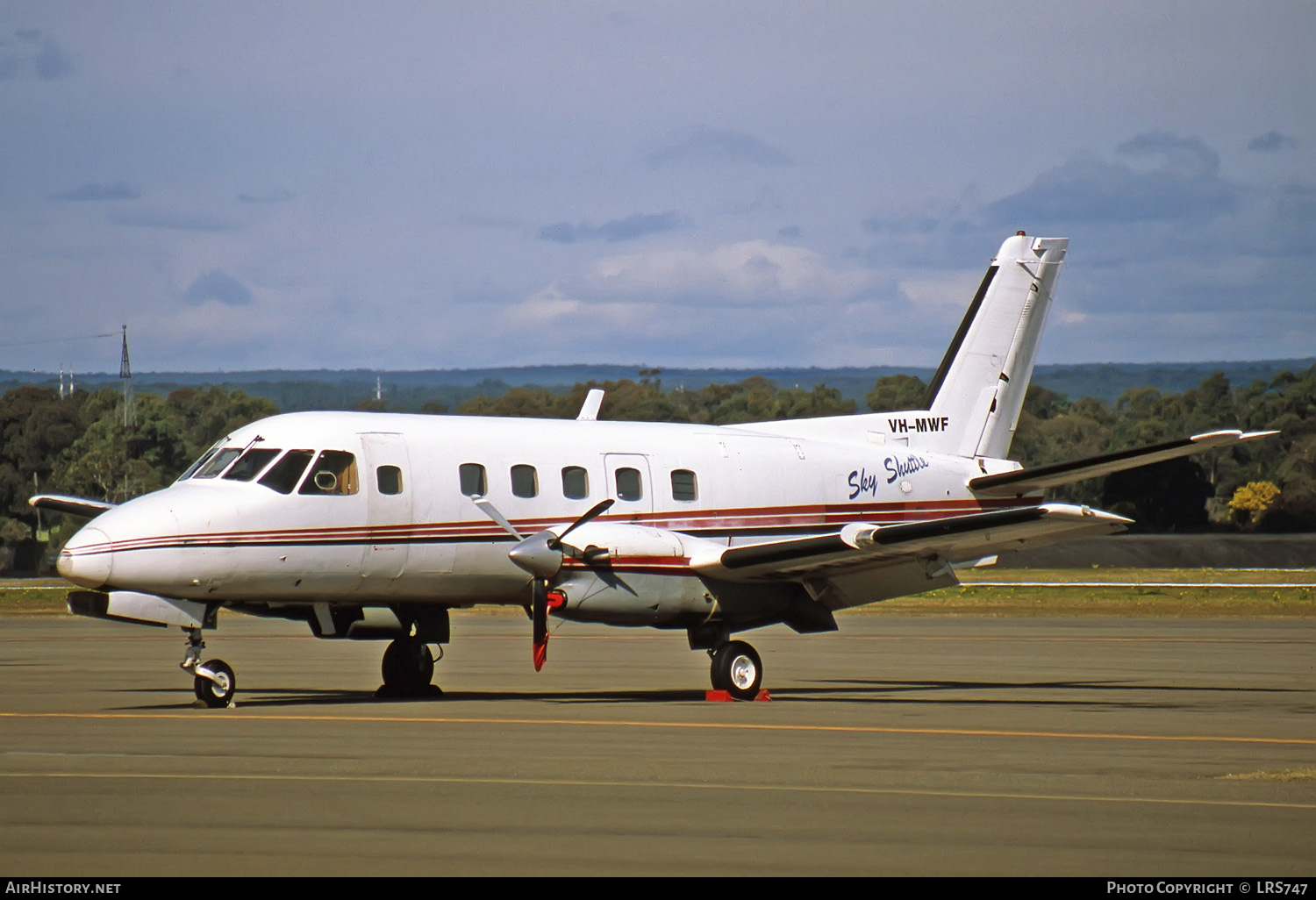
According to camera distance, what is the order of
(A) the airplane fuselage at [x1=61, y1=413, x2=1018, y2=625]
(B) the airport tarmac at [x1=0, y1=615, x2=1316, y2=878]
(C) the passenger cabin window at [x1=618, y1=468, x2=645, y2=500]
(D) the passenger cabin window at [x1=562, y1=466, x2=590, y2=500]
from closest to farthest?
(B) the airport tarmac at [x1=0, y1=615, x2=1316, y2=878] < (A) the airplane fuselage at [x1=61, y1=413, x2=1018, y2=625] < (D) the passenger cabin window at [x1=562, y1=466, x2=590, y2=500] < (C) the passenger cabin window at [x1=618, y1=468, x2=645, y2=500]

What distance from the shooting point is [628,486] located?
19672mm

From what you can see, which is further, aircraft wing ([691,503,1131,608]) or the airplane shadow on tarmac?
the airplane shadow on tarmac

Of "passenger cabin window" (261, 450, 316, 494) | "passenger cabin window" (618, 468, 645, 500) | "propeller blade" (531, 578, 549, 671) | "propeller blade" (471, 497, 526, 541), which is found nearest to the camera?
"passenger cabin window" (261, 450, 316, 494)

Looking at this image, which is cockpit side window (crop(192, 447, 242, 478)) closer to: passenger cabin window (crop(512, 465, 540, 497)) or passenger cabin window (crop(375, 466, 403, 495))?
passenger cabin window (crop(375, 466, 403, 495))

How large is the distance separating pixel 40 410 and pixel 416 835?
327 feet

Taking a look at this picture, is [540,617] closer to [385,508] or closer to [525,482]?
[525,482]

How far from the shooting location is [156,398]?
349 feet

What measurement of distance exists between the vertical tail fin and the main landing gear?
24.5ft

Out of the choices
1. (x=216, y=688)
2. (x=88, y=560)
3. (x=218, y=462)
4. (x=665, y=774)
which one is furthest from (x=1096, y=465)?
(x=88, y=560)

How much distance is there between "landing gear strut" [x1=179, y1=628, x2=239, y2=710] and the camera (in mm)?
17047

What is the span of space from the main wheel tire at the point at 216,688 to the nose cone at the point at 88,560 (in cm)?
154

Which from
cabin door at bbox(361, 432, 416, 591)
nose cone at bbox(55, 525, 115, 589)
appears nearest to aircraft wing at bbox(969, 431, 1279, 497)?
cabin door at bbox(361, 432, 416, 591)

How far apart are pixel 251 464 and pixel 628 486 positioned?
14.8 feet

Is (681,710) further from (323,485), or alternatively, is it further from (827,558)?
(323,485)
